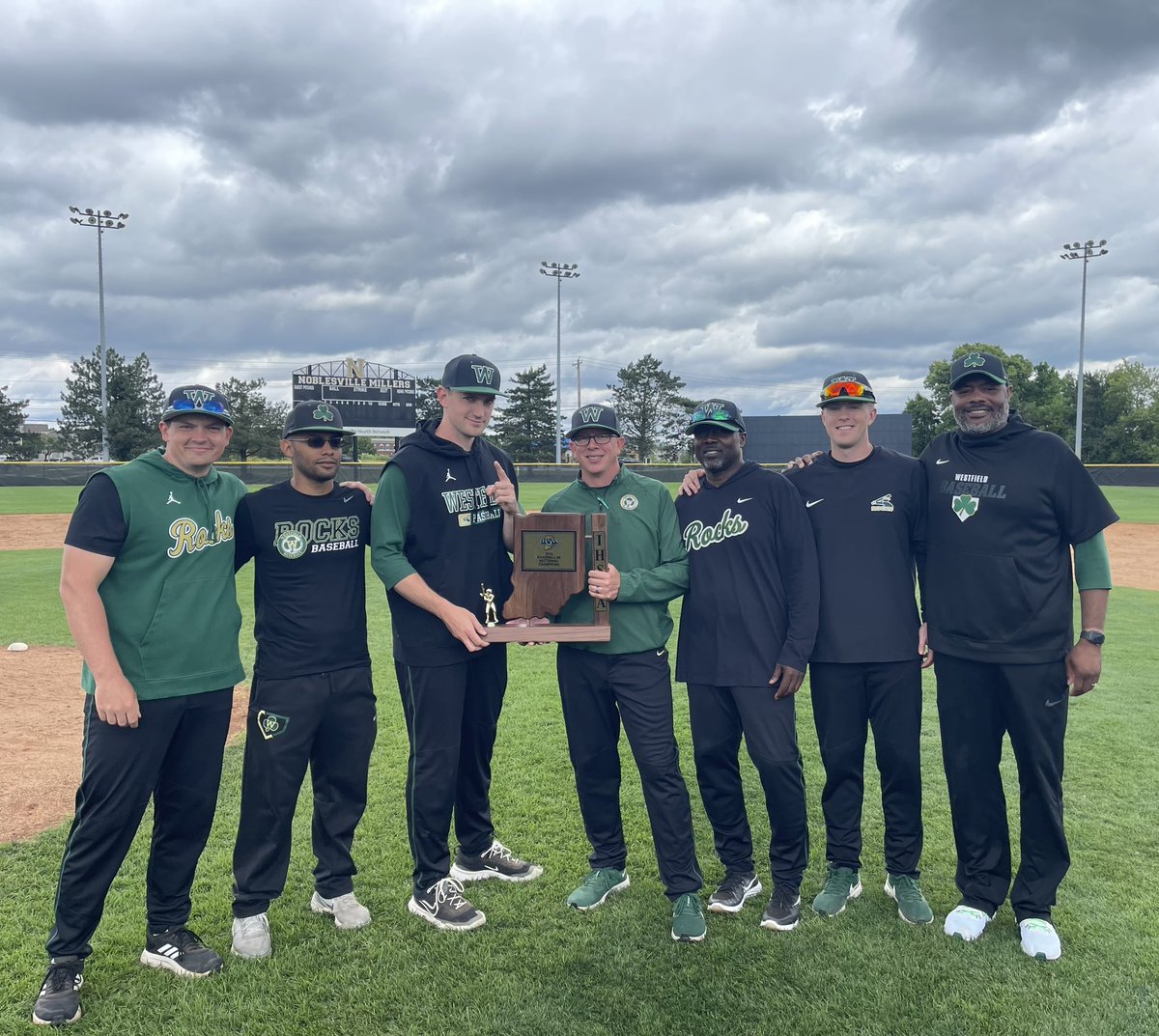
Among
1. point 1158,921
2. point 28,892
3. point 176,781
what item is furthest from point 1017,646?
point 28,892

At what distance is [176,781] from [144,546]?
0.95 metres

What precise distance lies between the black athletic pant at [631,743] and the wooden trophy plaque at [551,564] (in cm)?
24

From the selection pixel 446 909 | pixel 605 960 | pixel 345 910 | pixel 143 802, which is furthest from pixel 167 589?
pixel 605 960

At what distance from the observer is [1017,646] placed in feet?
11.4

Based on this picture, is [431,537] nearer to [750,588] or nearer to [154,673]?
[154,673]

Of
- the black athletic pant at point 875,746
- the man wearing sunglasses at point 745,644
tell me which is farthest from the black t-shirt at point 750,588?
the black athletic pant at point 875,746

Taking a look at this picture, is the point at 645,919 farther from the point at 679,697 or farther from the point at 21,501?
the point at 21,501

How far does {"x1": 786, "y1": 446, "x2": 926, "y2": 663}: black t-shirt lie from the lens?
3.67 metres

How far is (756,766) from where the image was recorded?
3.77m

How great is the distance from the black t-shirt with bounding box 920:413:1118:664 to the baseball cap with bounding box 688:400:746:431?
0.97m

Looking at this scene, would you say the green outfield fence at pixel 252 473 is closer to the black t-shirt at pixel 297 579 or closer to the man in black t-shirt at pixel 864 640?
the black t-shirt at pixel 297 579

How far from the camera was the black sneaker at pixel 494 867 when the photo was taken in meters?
4.10

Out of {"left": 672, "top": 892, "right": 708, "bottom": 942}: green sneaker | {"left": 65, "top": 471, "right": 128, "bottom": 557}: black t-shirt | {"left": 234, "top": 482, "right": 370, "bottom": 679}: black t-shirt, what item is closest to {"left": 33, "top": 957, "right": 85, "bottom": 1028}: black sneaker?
{"left": 234, "top": 482, "right": 370, "bottom": 679}: black t-shirt

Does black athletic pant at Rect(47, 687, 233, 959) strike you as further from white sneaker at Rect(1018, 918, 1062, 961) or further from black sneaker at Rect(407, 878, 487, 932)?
white sneaker at Rect(1018, 918, 1062, 961)
